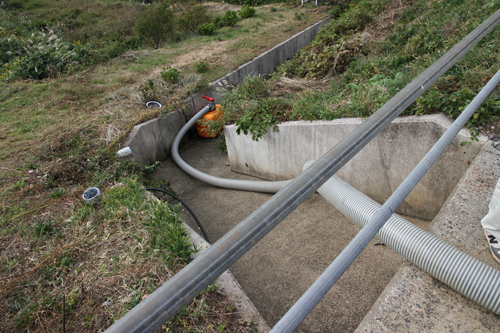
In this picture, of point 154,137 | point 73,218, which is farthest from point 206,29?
point 73,218

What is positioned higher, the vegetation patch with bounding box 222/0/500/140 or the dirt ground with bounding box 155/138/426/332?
the vegetation patch with bounding box 222/0/500/140

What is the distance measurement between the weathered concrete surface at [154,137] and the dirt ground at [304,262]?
146cm

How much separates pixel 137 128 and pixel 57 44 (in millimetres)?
6378

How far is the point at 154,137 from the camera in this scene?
6.00m

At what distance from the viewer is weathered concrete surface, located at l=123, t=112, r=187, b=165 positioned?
216 inches

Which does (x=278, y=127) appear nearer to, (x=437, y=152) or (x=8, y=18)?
(x=437, y=152)

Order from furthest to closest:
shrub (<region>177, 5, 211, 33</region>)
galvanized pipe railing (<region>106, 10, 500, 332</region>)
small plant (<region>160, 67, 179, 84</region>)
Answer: shrub (<region>177, 5, 211, 33</region>)
small plant (<region>160, 67, 179, 84</region>)
galvanized pipe railing (<region>106, 10, 500, 332</region>)

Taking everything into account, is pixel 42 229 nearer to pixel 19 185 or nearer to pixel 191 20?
pixel 19 185

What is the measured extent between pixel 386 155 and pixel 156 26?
11.1 meters

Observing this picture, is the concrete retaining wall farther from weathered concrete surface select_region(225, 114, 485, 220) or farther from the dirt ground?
weathered concrete surface select_region(225, 114, 485, 220)

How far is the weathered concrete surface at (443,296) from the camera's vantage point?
145 centimetres

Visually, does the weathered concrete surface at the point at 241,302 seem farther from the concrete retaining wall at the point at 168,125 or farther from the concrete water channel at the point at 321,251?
the concrete retaining wall at the point at 168,125

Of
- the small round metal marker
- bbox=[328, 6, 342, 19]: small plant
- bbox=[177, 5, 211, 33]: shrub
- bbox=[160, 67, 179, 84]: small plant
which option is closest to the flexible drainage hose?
the small round metal marker

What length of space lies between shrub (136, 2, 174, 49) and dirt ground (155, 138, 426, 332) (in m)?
9.08
